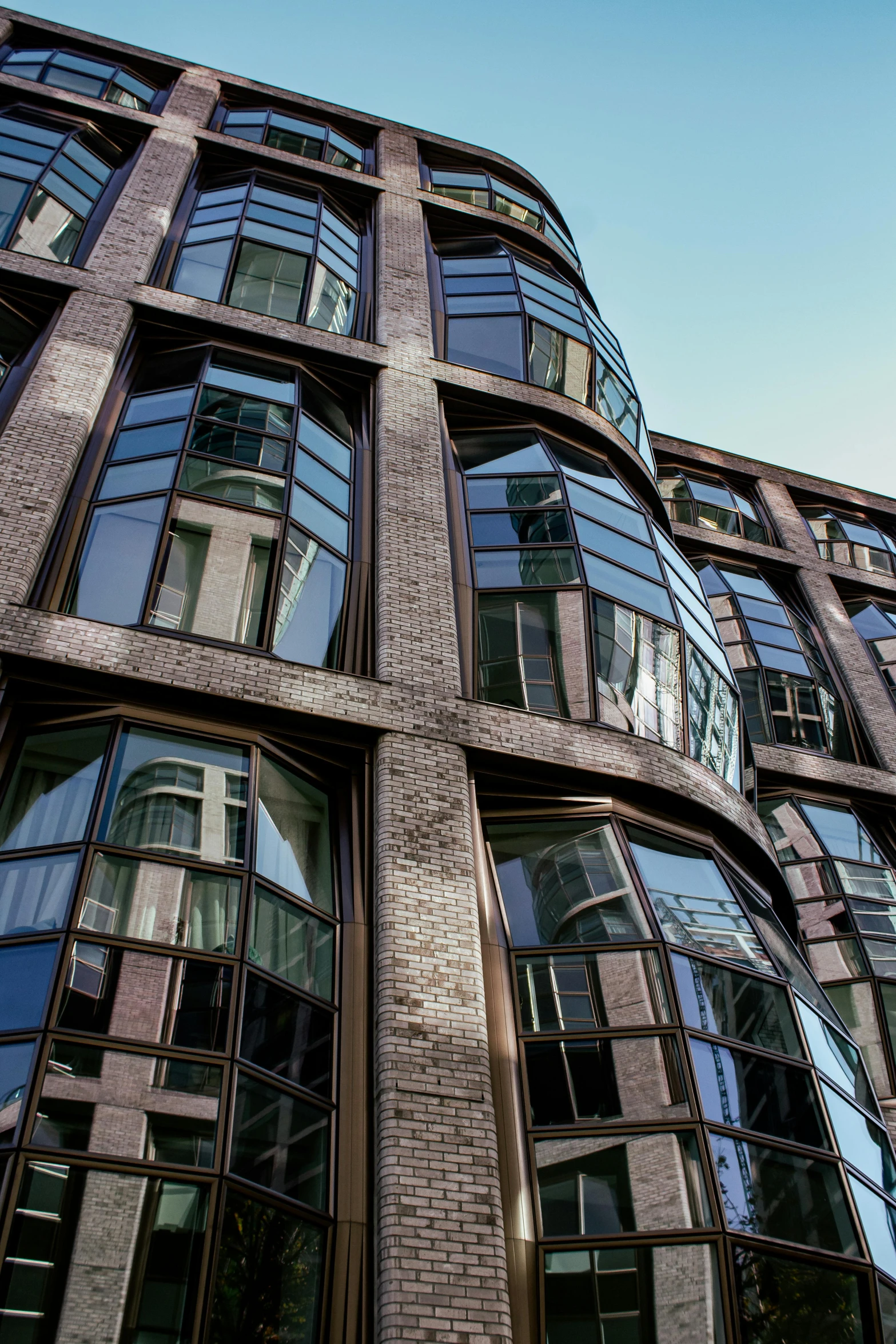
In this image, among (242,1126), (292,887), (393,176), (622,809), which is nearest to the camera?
(242,1126)

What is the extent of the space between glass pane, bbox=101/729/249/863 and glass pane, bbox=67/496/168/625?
1.65m

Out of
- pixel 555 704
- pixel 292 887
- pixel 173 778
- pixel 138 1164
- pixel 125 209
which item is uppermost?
pixel 125 209

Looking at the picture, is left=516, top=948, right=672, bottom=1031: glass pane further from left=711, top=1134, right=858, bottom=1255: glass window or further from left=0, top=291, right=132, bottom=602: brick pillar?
left=0, top=291, right=132, bottom=602: brick pillar

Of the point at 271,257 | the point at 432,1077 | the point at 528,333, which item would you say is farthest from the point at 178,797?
the point at 271,257

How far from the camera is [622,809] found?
1130 cm

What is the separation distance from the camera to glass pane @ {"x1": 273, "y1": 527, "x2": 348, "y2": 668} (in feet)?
38.7

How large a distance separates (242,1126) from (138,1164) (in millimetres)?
789

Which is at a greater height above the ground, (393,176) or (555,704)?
(393,176)

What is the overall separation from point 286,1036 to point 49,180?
1517 cm

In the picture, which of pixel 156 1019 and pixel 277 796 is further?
pixel 277 796

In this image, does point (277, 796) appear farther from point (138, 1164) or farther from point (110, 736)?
point (138, 1164)

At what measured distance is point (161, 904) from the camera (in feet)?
28.1

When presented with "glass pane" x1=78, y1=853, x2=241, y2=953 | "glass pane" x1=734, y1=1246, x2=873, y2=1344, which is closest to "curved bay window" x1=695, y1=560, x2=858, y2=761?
"glass pane" x1=734, y1=1246, x2=873, y2=1344

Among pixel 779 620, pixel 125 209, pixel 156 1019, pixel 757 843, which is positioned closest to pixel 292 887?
pixel 156 1019
